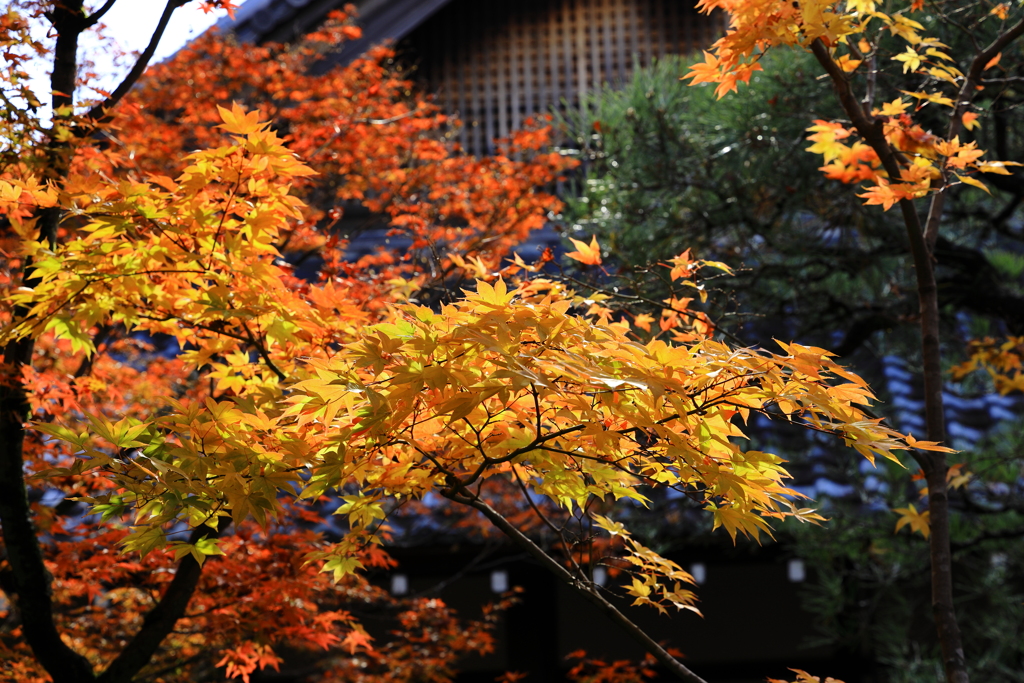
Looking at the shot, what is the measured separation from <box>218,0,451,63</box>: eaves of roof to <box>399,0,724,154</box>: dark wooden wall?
0.50 metres

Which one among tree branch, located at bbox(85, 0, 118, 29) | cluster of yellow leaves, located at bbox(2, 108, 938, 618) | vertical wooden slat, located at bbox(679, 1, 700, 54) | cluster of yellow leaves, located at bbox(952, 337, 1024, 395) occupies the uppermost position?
vertical wooden slat, located at bbox(679, 1, 700, 54)

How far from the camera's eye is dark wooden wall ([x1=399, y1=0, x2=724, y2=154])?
9.04 metres

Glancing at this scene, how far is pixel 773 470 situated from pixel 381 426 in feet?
3.38

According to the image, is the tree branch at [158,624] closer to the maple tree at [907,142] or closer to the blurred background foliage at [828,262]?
the blurred background foliage at [828,262]

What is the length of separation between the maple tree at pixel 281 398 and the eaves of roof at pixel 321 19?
4.11 meters

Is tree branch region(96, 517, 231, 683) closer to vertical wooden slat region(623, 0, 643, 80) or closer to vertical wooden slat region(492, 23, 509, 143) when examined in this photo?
vertical wooden slat region(492, 23, 509, 143)

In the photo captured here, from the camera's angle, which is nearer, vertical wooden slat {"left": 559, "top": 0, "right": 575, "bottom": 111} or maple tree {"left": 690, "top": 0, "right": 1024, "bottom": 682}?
maple tree {"left": 690, "top": 0, "right": 1024, "bottom": 682}

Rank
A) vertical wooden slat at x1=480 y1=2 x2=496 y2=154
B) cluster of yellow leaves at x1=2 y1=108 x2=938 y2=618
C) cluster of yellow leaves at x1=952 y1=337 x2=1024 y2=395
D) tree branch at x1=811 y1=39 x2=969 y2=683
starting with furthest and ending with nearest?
vertical wooden slat at x1=480 y1=2 x2=496 y2=154, cluster of yellow leaves at x1=952 y1=337 x2=1024 y2=395, tree branch at x1=811 y1=39 x2=969 y2=683, cluster of yellow leaves at x1=2 y1=108 x2=938 y2=618

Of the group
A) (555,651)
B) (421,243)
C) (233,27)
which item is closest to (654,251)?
(421,243)

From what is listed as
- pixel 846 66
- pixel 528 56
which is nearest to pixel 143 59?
pixel 846 66

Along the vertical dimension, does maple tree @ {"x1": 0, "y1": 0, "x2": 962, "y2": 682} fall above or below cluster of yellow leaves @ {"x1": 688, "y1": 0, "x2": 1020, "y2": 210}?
below

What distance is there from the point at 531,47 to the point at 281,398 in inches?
281

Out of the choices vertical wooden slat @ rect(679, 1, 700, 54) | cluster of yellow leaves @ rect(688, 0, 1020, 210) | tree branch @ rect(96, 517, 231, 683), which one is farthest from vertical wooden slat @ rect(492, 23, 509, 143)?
tree branch @ rect(96, 517, 231, 683)

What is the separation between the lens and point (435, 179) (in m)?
6.41
